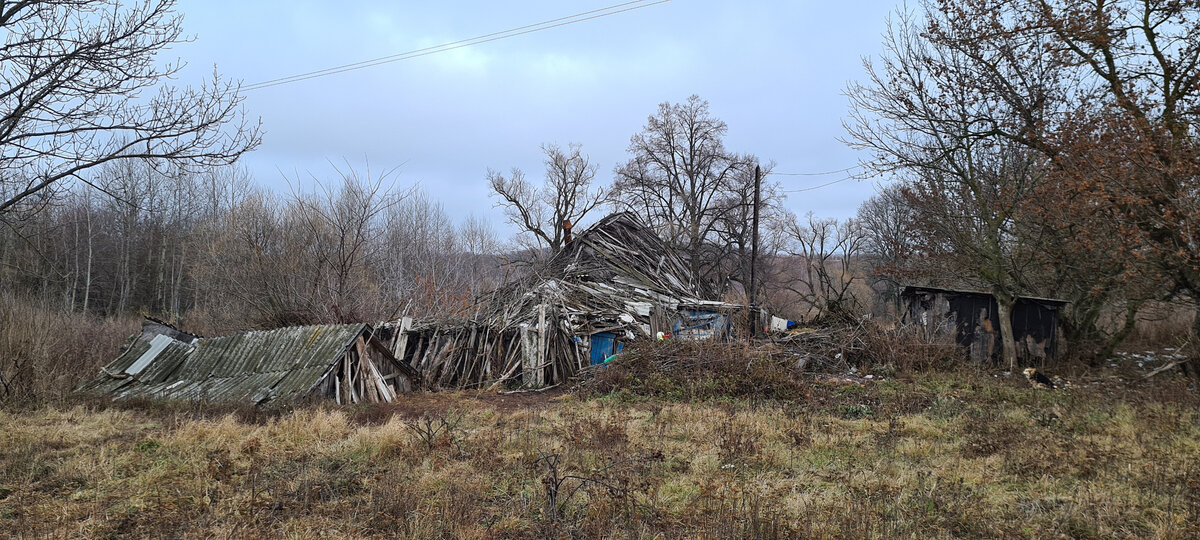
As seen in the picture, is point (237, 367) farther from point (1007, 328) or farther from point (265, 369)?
point (1007, 328)

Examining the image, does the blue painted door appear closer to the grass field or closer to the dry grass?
the grass field

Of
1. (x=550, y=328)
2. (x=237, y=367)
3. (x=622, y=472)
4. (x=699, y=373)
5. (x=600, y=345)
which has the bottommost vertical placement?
(x=622, y=472)

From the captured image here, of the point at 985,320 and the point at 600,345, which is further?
the point at 600,345

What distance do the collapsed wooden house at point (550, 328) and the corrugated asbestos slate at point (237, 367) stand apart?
2.68 meters

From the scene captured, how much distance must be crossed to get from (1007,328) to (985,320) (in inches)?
26.1

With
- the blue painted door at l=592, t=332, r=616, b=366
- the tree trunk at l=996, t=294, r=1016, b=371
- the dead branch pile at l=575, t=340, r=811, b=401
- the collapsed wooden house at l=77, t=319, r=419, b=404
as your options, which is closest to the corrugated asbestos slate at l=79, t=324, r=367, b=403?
the collapsed wooden house at l=77, t=319, r=419, b=404

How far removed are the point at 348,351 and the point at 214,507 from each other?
6464 mm

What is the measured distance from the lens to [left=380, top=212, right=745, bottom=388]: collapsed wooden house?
1421 centimetres

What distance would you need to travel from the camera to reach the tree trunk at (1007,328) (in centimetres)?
1364

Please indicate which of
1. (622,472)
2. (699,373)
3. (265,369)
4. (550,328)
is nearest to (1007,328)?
(699,373)

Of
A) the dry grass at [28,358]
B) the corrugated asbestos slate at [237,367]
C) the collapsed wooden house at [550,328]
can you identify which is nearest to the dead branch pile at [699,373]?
the collapsed wooden house at [550,328]

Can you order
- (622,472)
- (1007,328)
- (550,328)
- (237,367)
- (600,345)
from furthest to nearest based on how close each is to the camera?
(600,345) → (550,328) → (1007,328) → (237,367) → (622,472)

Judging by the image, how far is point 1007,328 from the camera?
13.7 meters

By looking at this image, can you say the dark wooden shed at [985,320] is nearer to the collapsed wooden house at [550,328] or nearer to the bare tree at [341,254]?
the collapsed wooden house at [550,328]
